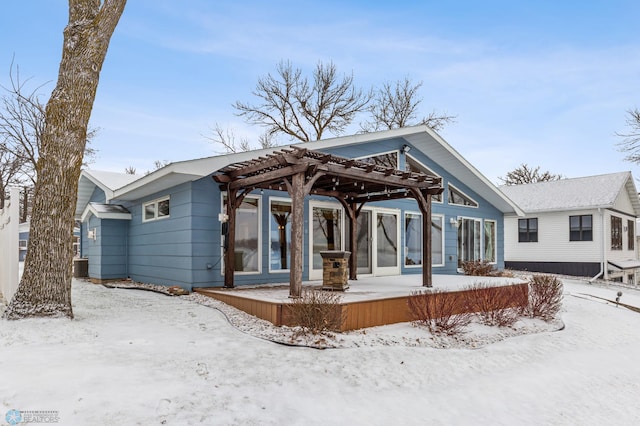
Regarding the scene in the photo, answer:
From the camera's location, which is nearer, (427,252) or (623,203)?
(427,252)

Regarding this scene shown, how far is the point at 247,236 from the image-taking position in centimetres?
856

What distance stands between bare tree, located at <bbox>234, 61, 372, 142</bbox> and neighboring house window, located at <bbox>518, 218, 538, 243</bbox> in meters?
9.77

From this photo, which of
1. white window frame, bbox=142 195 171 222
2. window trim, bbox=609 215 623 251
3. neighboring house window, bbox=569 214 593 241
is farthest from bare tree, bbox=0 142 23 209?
window trim, bbox=609 215 623 251

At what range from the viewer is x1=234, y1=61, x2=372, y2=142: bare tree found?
22.1 metres

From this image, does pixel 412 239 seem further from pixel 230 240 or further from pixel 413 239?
pixel 230 240

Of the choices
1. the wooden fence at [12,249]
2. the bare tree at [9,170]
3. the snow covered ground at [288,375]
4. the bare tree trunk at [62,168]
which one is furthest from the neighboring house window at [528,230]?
the bare tree at [9,170]

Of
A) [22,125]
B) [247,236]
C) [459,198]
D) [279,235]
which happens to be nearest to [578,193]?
[459,198]

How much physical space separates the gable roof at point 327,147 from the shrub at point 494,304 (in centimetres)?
404

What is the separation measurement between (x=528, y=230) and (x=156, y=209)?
15943 mm

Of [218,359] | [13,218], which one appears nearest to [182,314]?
[218,359]

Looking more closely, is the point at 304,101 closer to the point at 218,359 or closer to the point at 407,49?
the point at 407,49

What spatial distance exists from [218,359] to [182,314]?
224 cm

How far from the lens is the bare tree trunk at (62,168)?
544 centimetres

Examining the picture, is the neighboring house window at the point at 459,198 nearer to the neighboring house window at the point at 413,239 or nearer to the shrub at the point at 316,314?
the neighboring house window at the point at 413,239
